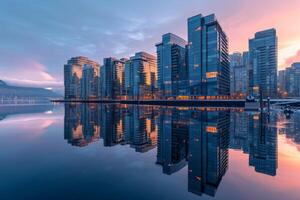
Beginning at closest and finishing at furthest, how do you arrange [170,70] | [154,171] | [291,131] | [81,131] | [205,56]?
[154,171]
[291,131]
[81,131]
[205,56]
[170,70]

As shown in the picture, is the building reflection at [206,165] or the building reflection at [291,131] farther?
the building reflection at [291,131]

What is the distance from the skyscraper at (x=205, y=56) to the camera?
137 m

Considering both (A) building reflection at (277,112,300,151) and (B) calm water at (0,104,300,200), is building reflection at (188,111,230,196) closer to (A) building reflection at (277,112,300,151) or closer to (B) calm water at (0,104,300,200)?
(B) calm water at (0,104,300,200)

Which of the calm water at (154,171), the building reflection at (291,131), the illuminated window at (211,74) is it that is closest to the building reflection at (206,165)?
the calm water at (154,171)

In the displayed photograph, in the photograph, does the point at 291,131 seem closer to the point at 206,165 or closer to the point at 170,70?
the point at 206,165

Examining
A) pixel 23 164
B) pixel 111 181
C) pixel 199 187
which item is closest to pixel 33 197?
pixel 111 181

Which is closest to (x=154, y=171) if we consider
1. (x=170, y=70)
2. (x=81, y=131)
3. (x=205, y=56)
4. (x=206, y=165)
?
(x=206, y=165)

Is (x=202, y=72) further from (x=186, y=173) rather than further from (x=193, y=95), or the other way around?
(x=186, y=173)

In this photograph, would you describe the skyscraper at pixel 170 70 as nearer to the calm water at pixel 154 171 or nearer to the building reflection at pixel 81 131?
the building reflection at pixel 81 131

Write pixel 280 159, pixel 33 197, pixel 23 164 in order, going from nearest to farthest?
pixel 33 197 < pixel 23 164 < pixel 280 159

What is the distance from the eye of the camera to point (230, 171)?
9.72m

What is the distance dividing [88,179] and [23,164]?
5.16 meters

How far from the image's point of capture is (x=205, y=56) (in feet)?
465

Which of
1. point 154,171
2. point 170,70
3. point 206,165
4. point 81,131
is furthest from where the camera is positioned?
point 170,70
